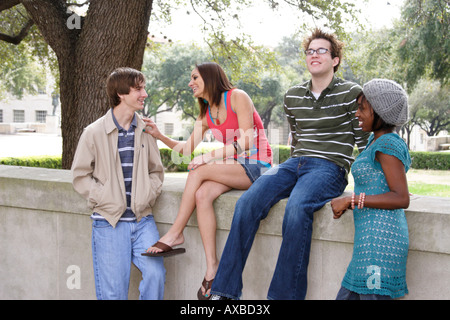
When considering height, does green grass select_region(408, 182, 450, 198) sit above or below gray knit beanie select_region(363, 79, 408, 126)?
below

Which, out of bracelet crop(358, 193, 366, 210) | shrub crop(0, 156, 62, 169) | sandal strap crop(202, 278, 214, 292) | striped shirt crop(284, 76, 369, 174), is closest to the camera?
bracelet crop(358, 193, 366, 210)

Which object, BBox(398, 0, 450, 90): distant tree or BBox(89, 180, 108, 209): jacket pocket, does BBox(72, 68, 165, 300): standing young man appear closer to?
BBox(89, 180, 108, 209): jacket pocket

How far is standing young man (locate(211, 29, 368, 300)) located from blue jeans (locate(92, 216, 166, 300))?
1.62 ft

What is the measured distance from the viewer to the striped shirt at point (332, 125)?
3326 millimetres

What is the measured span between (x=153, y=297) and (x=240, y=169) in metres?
1.05

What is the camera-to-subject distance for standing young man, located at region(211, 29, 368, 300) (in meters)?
2.93

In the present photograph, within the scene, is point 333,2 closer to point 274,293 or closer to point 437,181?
point 274,293

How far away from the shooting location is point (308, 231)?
2951 mm

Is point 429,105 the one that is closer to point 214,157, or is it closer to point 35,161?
point 35,161

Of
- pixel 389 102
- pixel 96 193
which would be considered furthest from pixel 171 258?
pixel 389 102

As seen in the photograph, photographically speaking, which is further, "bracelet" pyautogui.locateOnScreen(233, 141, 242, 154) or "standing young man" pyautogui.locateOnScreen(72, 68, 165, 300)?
"bracelet" pyautogui.locateOnScreen(233, 141, 242, 154)

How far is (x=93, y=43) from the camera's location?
616 centimetres

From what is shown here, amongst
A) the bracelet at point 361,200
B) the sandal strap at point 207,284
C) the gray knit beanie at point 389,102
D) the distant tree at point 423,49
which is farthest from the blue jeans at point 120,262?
the distant tree at point 423,49

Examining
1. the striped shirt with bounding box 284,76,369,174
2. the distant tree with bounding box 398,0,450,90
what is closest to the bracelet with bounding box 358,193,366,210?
the striped shirt with bounding box 284,76,369,174
